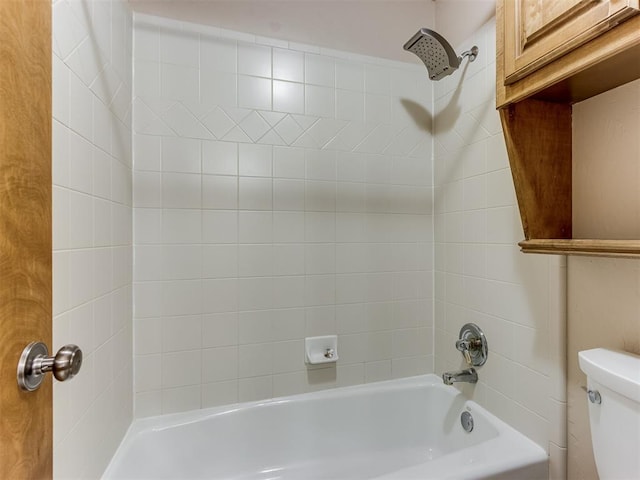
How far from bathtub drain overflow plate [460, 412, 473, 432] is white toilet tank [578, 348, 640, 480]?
60cm

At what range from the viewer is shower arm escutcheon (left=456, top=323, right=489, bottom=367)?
1356mm

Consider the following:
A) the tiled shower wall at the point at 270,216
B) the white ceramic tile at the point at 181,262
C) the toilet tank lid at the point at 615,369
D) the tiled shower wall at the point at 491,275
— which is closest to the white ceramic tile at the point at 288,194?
the tiled shower wall at the point at 270,216

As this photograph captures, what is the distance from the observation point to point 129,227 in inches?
50.1

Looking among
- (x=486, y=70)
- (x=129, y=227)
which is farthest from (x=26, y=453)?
(x=486, y=70)

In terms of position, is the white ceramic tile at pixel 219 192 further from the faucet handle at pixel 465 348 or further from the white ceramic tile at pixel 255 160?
the faucet handle at pixel 465 348

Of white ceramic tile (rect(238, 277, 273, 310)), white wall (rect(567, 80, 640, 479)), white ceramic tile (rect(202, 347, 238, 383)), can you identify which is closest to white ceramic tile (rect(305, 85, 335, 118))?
white ceramic tile (rect(238, 277, 273, 310))

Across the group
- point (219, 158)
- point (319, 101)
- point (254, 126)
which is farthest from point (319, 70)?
point (219, 158)

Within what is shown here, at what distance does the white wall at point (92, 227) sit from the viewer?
760mm

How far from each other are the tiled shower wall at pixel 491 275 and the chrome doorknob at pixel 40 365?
4.27ft

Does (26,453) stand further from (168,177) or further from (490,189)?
(490,189)

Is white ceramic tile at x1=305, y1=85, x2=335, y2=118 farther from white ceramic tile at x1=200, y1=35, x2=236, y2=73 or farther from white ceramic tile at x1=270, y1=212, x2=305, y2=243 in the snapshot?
white ceramic tile at x1=270, y1=212, x2=305, y2=243

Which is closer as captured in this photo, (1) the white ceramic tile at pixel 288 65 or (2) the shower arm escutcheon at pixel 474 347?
(2) the shower arm escutcheon at pixel 474 347

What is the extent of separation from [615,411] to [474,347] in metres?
0.61

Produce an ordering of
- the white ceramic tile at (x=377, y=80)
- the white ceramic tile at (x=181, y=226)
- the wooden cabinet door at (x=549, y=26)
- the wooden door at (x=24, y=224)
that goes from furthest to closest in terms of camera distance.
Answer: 1. the white ceramic tile at (x=377, y=80)
2. the white ceramic tile at (x=181, y=226)
3. the wooden cabinet door at (x=549, y=26)
4. the wooden door at (x=24, y=224)
